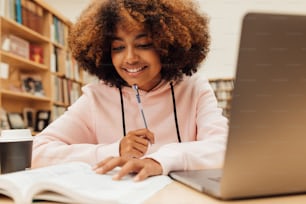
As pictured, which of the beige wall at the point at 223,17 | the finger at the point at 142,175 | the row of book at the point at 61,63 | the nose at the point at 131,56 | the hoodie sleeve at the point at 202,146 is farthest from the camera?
the beige wall at the point at 223,17

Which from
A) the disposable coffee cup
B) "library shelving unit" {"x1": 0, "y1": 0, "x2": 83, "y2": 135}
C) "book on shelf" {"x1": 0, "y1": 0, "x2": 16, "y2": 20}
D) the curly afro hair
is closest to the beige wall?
"library shelving unit" {"x1": 0, "y1": 0, "x2": 83, "y2": 135}

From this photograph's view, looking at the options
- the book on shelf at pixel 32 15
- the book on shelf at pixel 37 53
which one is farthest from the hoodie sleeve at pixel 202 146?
the book on shelf at pixel 37 53

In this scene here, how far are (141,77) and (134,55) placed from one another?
0.08 m

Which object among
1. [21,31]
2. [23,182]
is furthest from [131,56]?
[21,31]

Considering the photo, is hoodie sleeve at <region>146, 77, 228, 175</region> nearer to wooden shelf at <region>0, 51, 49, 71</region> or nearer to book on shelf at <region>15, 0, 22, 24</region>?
wooden shelf at <region>0, 51, 49, 71</region>

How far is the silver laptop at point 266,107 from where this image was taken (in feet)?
1.48

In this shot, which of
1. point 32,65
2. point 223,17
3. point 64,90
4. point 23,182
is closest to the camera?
point 23,182

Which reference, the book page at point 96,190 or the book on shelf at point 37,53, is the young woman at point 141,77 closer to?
the book page at point 96,190

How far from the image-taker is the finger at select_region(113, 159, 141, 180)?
2.20 ft

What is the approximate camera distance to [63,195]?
550 millimetres

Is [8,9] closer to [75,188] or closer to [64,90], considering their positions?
[64,90]

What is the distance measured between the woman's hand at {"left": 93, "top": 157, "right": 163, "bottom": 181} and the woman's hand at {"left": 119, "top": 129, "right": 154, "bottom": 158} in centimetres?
23

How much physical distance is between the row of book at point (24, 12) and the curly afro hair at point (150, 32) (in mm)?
1916

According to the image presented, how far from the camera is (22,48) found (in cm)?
354
